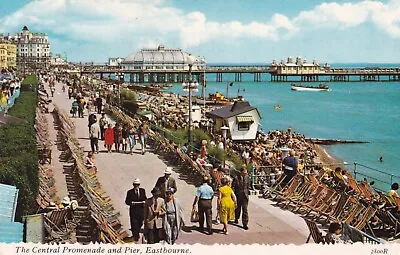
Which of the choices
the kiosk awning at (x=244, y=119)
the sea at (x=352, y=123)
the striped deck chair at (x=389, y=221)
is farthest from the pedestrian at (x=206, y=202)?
the kiosk awning at (x=244, y=119)

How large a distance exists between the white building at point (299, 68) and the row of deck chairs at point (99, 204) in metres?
62.1

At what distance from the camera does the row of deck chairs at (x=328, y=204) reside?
20.7ft

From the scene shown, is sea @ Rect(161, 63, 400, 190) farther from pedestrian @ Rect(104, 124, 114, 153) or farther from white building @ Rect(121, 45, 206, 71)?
pedestrian @ Rect(104, 124, 114, 153)

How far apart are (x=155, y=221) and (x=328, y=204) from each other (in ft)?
7.32

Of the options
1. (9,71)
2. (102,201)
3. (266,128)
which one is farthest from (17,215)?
(266,128)

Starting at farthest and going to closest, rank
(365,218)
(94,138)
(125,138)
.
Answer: (125,138) < (94,138) < (365,218)

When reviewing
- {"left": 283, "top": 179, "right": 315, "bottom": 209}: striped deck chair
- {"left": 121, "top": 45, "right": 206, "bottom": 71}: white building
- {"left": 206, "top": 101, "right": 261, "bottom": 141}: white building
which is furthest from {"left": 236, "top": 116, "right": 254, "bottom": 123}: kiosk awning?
{"left": 283, "top": 179, "right": 315, "bottom": 209}: striped deck chair

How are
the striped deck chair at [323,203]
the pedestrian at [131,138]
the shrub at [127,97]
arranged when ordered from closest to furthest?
the striped deck chair at [323,203] → the pedestrian at [131,138] → the shrub at [127,97]

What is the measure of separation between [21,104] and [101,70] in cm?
4056

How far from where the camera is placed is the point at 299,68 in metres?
70.6

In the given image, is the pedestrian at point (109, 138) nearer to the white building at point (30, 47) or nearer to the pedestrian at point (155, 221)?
the white building at point (30, 47)

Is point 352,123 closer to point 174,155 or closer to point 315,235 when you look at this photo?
point 174,155

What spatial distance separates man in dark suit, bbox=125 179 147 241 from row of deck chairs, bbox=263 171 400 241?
6.34 feet

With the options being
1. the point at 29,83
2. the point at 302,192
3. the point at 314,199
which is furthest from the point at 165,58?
the point at 314,199
